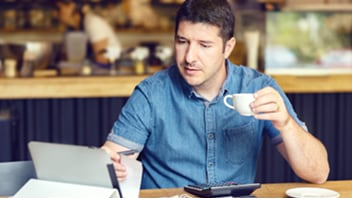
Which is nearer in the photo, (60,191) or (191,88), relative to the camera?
(60,191)

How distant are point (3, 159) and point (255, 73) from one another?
88.0 inches

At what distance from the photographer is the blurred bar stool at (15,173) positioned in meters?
2.00

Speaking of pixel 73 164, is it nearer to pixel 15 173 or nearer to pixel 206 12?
pixel 15 173

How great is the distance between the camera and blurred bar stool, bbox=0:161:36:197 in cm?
200

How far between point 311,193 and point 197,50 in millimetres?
571

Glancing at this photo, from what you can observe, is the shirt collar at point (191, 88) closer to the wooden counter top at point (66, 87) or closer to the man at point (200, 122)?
the man at point (200, 122)

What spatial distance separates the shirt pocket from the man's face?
8.6 inches

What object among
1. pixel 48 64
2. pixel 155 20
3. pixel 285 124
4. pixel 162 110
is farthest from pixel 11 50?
pixel 285 124

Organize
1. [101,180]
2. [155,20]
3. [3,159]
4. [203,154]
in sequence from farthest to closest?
[155,20] → [3,159] → [203,154] → [101,180]

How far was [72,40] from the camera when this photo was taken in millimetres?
5031

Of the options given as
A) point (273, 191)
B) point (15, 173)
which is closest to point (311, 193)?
point (273, 191)

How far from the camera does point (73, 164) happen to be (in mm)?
1775

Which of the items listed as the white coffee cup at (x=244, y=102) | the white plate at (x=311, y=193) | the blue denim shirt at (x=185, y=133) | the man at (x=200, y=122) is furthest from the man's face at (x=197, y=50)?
the white plate at (x=311, y=193)

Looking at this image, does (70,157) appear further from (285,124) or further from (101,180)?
(285,124)
